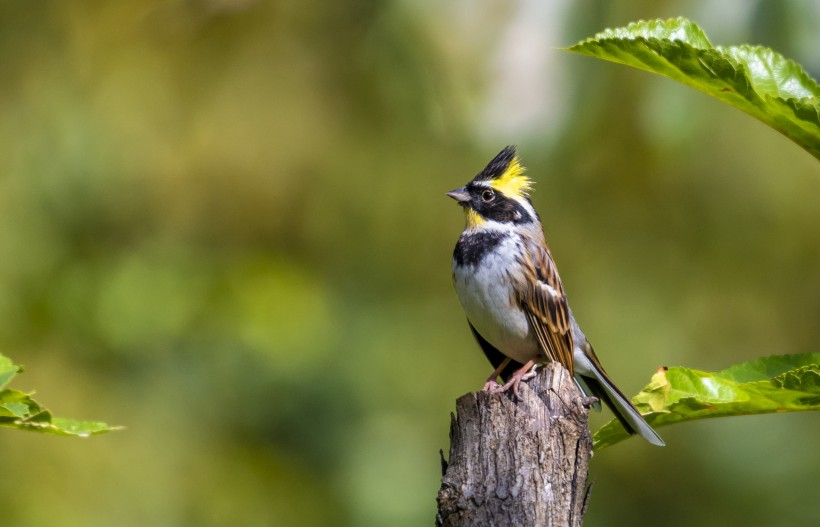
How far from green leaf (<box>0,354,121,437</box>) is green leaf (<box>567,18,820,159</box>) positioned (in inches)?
50.1

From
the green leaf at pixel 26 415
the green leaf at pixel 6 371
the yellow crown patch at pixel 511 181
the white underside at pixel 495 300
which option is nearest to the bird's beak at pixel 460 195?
the yellow crown patch at pixel 511 181

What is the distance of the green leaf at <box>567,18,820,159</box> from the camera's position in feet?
7.37

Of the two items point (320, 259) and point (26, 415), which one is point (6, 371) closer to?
point (26, 415)

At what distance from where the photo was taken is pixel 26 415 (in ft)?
7.12

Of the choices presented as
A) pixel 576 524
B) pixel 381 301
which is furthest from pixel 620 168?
pixel 576 524

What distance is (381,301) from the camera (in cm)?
914

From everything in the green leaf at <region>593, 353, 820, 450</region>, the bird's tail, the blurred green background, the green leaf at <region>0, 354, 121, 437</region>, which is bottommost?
the green leaf at <region>593, 353, 820, 450</region>

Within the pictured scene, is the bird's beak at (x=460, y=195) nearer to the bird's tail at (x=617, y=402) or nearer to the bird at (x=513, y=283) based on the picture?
the bird at (x=513, y=283)

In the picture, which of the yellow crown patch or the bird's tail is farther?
the yellow crown patch

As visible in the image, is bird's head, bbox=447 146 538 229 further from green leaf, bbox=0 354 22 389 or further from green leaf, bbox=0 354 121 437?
green leaf, bbox=0 354 22 389

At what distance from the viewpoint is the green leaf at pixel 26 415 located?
2051mm

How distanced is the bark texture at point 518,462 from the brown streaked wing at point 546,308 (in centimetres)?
136

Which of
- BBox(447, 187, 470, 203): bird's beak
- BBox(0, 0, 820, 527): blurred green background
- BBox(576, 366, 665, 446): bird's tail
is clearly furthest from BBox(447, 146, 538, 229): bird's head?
BBox(0, 0, 820, 527): blurred green background

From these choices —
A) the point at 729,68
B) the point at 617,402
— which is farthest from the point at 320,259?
the point at 729,68
